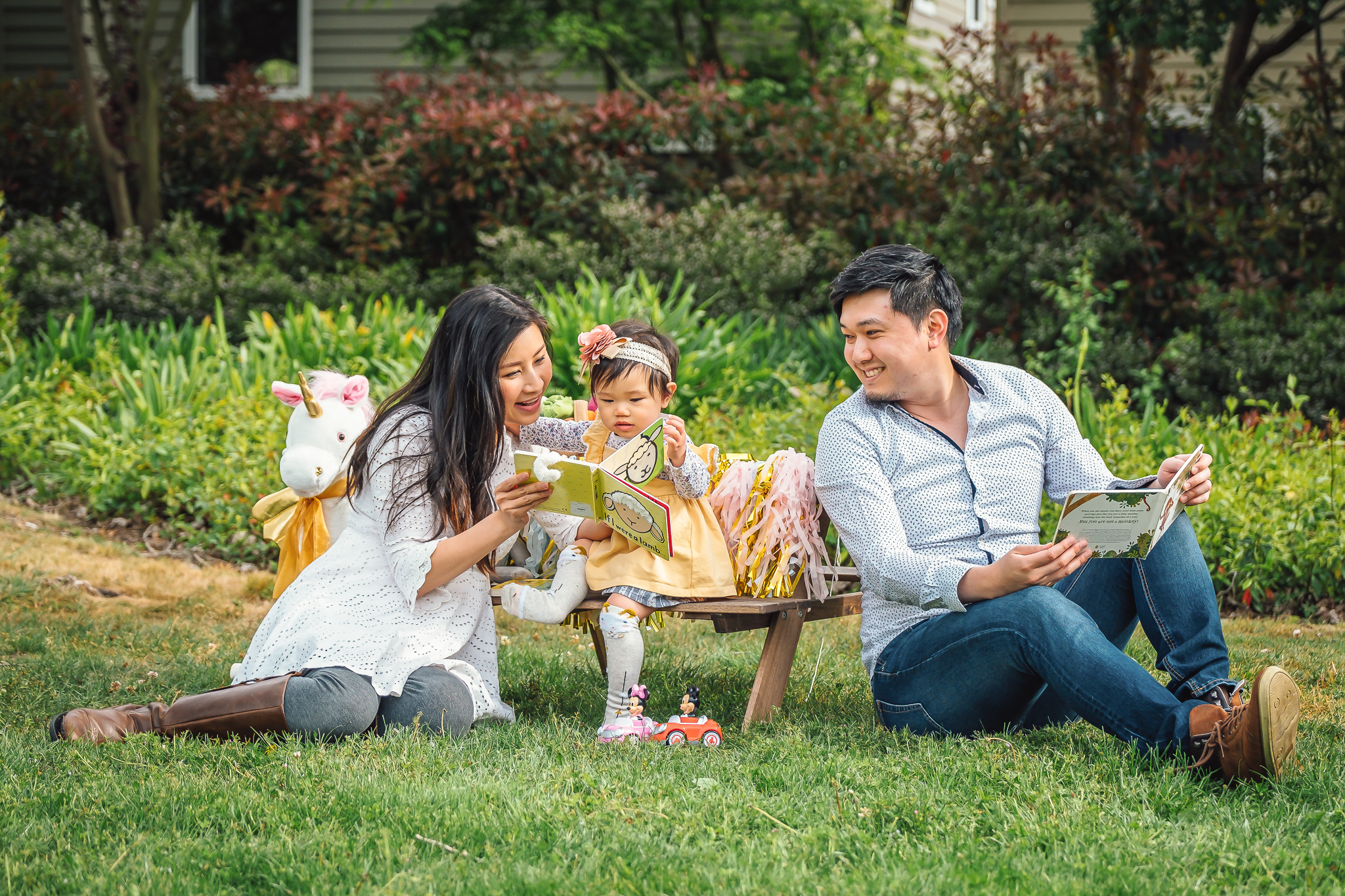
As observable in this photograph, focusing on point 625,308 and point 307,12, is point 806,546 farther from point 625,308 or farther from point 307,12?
point 307,12

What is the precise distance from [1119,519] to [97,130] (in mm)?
9204

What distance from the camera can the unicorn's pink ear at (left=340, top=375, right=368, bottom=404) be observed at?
3.96m

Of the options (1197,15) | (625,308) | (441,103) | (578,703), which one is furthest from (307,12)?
(578,703)

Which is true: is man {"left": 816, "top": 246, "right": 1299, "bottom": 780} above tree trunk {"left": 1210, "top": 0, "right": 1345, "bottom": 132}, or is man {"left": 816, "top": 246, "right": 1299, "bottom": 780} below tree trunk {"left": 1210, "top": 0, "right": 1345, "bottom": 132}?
below

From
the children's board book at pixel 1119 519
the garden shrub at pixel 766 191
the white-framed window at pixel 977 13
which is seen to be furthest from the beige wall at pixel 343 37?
the children's board book at pixel 1119 519

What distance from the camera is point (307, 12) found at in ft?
42.1

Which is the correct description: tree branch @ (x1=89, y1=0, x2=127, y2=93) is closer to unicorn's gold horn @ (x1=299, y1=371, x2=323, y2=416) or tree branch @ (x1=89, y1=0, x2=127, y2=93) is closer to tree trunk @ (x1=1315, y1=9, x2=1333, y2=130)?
unicorn's gold horn @ (x1=299, y1=371, x2=323, y2=416)

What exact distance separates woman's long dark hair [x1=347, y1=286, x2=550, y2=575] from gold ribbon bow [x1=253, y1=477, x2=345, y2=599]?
37 cm

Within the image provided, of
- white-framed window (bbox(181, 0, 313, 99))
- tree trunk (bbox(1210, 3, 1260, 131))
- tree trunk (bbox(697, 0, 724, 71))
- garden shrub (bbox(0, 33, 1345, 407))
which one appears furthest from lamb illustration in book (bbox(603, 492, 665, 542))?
white-framed window (bbox(181, 0, 313, 99))

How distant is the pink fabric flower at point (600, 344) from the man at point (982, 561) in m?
0.65

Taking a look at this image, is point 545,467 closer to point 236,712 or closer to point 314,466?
point 314,466

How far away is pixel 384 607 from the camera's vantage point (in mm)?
3596

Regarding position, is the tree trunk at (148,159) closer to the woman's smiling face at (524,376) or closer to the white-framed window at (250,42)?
the white-framed window at (250,42)

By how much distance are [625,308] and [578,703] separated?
3476mm
